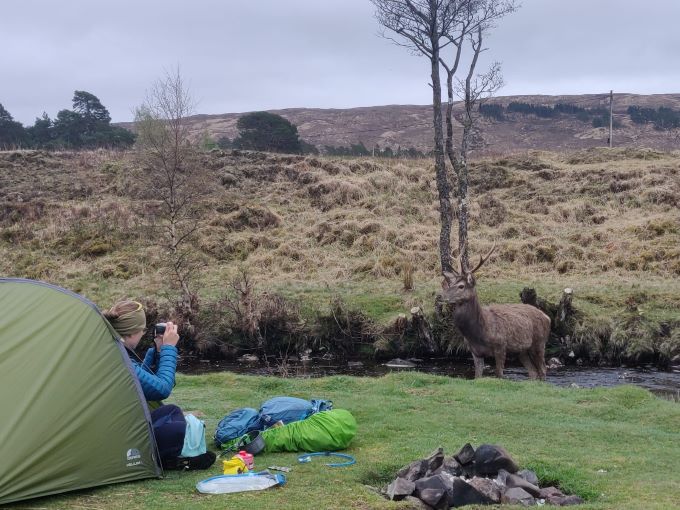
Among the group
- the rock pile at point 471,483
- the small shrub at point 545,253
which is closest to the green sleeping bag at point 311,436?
the rock pile at point 471,483

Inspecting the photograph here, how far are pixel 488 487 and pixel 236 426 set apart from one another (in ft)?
11.0

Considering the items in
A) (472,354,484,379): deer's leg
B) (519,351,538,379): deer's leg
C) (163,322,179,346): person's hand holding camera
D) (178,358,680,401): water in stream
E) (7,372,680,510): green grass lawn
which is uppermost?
(163,322,179,346): person's hand holding camera

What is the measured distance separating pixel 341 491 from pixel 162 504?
1.73 m

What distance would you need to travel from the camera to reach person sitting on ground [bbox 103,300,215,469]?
802cm

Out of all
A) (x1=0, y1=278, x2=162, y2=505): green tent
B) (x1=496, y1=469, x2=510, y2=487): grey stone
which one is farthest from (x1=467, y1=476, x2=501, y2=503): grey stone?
(x1=0, y1=278, x2=162, y2=505): green tent

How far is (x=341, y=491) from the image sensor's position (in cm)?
730

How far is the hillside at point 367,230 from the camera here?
24.2m

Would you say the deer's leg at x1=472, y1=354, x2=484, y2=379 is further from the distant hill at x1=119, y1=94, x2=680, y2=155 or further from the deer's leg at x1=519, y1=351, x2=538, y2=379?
the distant hill at x1=119, y1=94, x2=680, y2=155

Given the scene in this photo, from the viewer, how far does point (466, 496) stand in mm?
6938

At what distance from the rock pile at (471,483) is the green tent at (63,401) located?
272 cm

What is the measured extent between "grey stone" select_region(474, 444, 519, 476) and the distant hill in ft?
210

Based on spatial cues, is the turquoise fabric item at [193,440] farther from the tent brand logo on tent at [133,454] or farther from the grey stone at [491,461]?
the grey stone at [491,461]

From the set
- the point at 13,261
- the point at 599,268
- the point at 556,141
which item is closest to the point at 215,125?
the point at 556,141

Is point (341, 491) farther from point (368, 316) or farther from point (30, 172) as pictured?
point (30, 172)
